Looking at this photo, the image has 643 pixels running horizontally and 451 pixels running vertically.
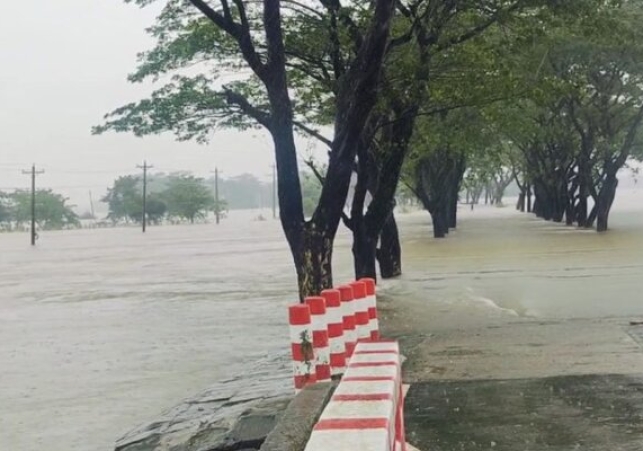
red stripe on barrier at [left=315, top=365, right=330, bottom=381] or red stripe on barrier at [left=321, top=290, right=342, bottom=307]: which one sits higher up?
red stripe on barrier at [left=321, top=290, right=342, bottom=307]

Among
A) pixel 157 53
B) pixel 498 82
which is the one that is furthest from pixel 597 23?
pixel 157 53

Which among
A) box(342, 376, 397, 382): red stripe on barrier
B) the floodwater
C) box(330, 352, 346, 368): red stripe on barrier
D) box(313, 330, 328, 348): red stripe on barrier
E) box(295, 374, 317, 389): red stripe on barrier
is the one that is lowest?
the floodwater

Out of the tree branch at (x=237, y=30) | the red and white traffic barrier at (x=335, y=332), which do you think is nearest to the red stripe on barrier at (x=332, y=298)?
the red and white traffic barrier at (x=335, y=332)

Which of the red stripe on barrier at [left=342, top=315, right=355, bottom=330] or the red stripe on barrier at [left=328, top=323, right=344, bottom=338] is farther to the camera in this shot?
the red stripe on barrier at [left=342, top=315, right=355, bottom=330]

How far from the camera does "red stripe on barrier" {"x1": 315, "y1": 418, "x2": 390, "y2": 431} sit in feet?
10.9

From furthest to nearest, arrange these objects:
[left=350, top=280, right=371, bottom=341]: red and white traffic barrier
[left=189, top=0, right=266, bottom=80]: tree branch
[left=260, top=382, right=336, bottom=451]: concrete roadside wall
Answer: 1. [left=189, top=0, right=266, bottom=80]: tree branch
2. [left=350, top=280, right=371, bottom=341]: red and white traffic barrier
3. [left=260, top=382, right=336, bottom=451]: concrete roadside wall

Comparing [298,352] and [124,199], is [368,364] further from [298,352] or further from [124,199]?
[124,199]

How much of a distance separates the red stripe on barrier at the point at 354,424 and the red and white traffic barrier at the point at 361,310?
4.48 m

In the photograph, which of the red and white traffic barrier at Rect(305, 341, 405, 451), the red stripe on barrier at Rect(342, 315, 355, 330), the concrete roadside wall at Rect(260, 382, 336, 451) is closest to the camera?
the red and white traffic barrier at Rect(305, 341, 405, 451)

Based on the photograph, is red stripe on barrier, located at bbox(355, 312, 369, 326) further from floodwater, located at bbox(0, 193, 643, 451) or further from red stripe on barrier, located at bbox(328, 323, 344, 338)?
floodwater, located at bbox(0, 193, 643, 451)

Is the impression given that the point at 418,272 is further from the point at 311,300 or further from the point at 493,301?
the point at 311,300

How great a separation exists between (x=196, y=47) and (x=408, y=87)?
5.04m

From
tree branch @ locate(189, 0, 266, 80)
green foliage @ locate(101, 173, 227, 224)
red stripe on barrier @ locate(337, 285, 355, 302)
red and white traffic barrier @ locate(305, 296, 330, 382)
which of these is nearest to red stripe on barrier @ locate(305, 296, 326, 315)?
red and white traffic barrier @ locate(305, 296, 330, 382)

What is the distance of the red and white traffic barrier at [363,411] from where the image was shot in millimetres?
3154
